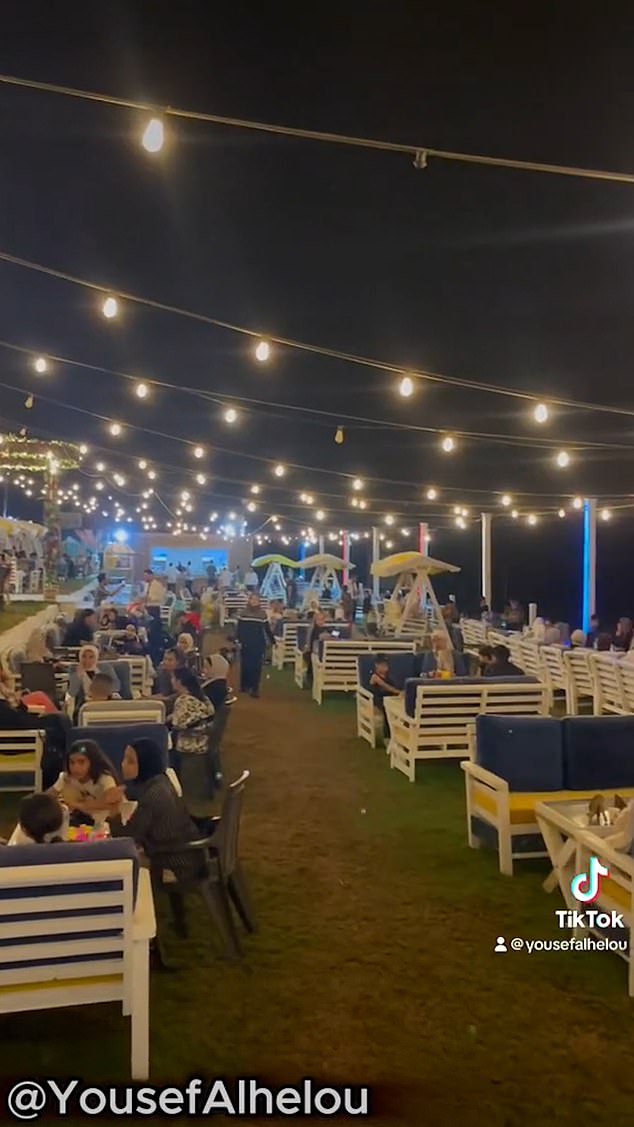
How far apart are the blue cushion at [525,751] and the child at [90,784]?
7.68ft

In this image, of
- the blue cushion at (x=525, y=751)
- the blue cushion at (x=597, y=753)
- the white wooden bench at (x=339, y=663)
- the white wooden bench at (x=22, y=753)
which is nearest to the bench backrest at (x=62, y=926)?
the blue cushion at (x=525, y=751)

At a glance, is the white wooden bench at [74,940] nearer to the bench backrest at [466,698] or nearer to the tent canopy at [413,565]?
the bench backrest at [466,698]

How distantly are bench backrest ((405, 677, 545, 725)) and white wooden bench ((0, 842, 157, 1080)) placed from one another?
Answer: 4.82 m

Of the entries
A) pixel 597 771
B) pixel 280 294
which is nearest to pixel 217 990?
pixel 597 771

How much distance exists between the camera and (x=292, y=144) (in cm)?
437

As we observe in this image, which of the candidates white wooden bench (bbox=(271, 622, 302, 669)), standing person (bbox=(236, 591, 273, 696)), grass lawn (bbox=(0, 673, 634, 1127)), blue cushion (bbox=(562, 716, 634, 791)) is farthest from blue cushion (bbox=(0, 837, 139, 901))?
white wooden bench (bbox=(271, 622, 302, 669))

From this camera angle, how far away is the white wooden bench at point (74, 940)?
3195 mm

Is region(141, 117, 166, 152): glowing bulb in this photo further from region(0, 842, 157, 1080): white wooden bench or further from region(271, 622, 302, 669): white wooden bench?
region(271, 622, 302, 669): white wooden bench

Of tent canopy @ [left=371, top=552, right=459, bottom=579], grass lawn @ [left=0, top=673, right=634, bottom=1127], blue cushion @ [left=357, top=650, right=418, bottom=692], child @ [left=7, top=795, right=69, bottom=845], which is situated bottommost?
grass lawn @ [left=0, top=673, right=634, bottom=1127]

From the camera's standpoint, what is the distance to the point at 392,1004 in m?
3.81

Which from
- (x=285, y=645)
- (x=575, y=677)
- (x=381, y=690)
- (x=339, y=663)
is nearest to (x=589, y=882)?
(x=381, y=690)

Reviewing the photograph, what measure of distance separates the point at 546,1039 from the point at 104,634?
32.9ft

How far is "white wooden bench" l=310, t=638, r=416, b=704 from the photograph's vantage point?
12.4 meters

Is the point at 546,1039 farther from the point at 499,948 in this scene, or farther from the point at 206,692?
the point at 206,692
